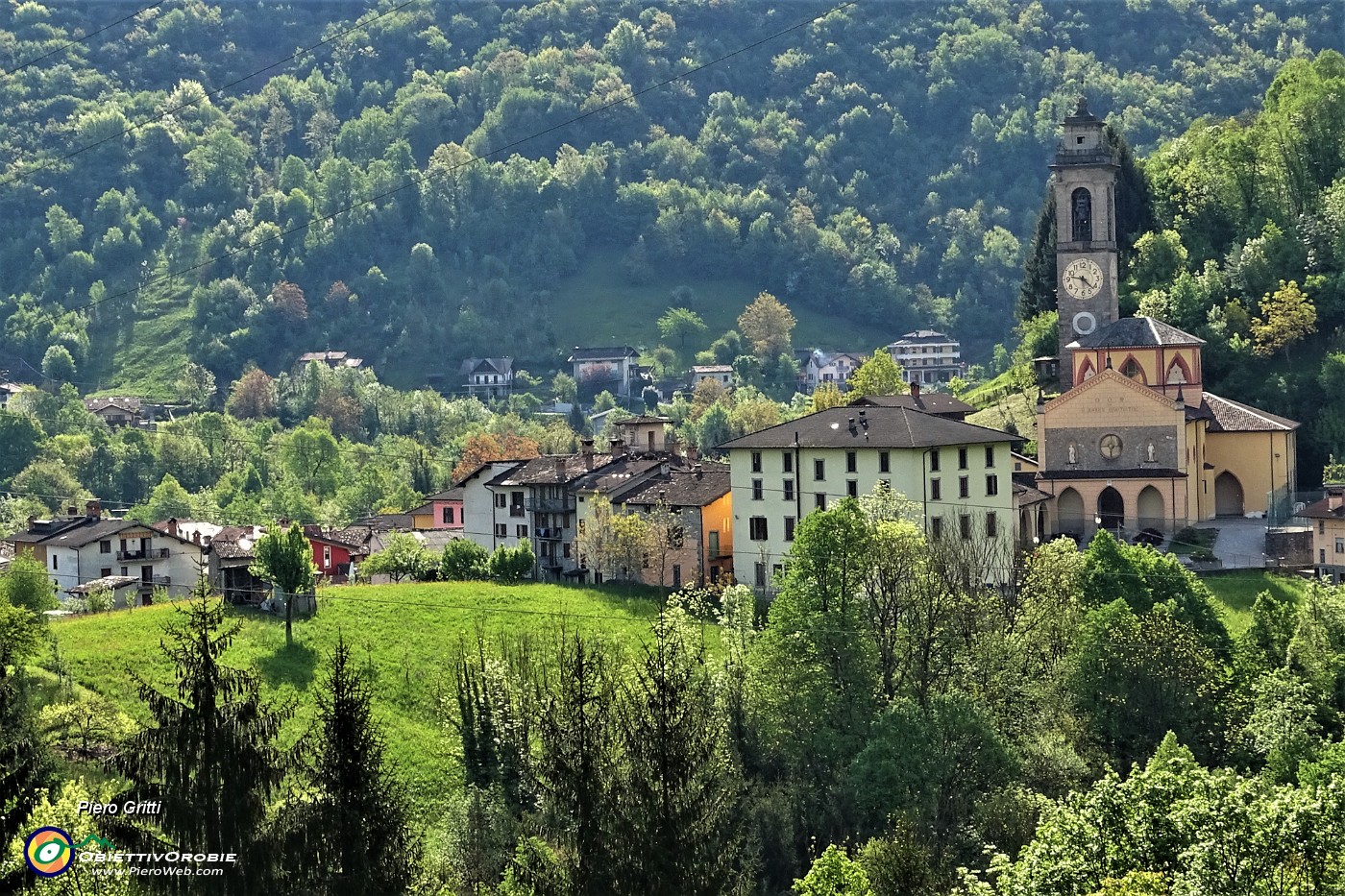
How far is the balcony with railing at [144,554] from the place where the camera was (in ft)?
295

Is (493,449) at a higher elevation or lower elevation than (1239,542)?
higher

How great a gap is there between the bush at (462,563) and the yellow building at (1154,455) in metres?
22.8

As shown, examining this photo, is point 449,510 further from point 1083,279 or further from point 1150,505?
point 1150,505

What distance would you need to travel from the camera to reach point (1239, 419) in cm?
9050

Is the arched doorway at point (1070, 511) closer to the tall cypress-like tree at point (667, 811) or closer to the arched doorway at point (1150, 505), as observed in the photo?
the arched doorway at point (1150, 505)

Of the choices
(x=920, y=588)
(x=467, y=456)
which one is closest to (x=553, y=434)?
(x=467, y=456)

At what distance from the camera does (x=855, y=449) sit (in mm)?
76875

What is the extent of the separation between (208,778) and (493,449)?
117386 millimetres

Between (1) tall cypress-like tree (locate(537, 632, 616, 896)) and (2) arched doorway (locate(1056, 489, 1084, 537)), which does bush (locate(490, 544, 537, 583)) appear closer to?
(2) arched doorway (locate(1056, 489, 1084, 537))

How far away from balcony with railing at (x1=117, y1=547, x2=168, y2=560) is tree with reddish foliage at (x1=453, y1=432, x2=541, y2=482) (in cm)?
4980

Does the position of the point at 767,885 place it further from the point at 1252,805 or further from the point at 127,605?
the point at 127,605

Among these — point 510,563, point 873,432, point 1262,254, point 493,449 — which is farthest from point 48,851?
point 493,449

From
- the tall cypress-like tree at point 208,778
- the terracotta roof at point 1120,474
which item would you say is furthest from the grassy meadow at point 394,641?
the tall cypress-like tree at point 208,778

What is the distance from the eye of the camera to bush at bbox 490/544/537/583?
269 feet
